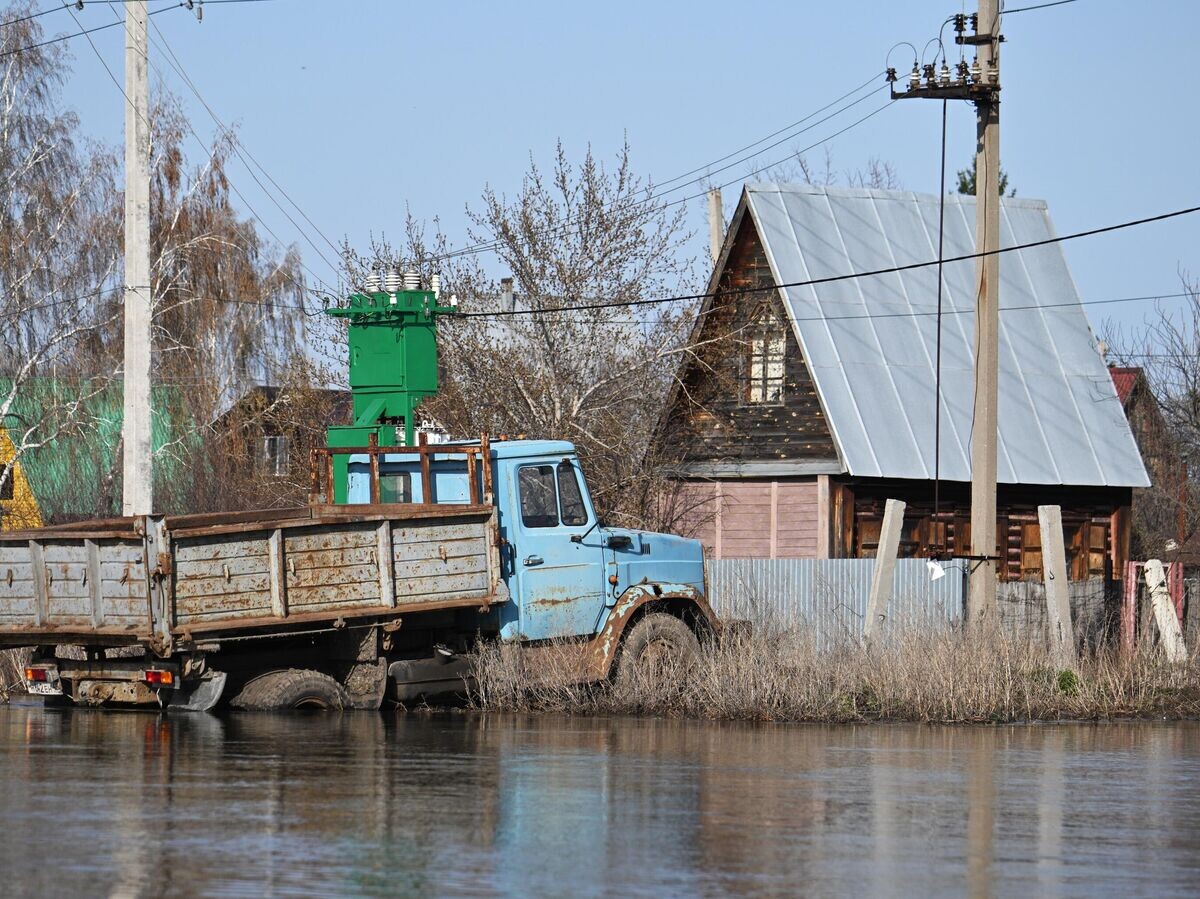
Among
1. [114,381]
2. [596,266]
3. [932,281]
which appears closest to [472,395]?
[596,266]

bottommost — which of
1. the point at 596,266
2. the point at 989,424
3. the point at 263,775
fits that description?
the point at 263,775

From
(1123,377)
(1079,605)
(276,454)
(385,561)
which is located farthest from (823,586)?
(1123,377)

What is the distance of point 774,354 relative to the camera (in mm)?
27922

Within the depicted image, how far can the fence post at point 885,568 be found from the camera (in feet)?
63.3

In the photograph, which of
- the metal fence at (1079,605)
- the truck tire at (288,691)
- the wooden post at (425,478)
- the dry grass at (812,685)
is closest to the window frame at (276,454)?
the metal fence at (1079,605)

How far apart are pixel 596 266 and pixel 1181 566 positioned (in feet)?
31.0

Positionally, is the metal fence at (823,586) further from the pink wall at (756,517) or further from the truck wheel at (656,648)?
the truck wheel at (656,648)

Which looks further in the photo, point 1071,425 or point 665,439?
point 1071,425

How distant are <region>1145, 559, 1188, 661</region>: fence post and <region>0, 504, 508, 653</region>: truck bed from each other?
821 centimetres

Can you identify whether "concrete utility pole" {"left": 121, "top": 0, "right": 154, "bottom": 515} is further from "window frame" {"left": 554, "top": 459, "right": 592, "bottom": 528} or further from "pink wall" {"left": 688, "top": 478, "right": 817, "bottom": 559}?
"pink wall" {"left": 688, "top": 478, "right": 817, "bottom": 559}

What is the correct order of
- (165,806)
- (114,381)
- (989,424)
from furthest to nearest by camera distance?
(114,381), (989,424), (165,806)

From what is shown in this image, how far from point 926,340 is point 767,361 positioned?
288cm

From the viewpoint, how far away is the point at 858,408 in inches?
1064

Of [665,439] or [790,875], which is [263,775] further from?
[665,439]
